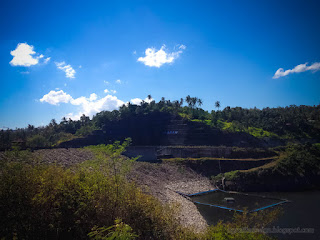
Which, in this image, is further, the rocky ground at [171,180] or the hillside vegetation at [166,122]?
the hillside vegetation at [166,122]

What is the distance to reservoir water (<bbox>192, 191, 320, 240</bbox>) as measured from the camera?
695 inches

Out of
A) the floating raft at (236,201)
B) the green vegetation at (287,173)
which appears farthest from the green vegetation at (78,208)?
the green vegetation at (287,173)

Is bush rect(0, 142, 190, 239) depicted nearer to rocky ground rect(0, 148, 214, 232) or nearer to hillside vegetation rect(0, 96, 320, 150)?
rocky ground rect(0, 148, 214, 232)

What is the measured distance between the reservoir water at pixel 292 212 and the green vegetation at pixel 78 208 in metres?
12.0

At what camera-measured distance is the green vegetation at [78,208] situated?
7469mm

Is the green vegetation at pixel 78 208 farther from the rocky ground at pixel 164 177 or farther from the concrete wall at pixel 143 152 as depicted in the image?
the concrete wall at pixel 143 152

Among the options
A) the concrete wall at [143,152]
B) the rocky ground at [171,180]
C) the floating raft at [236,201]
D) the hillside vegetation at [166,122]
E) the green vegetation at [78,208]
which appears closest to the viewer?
the green vegetation at [78,208]

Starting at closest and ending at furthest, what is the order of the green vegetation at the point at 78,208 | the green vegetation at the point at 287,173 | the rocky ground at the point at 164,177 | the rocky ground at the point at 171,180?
the green vegetation at the point at 78,208, the rocky ground at the point at 171,180, the rocky ground at the point at 164,177, the green vegetation at the point at 287,173

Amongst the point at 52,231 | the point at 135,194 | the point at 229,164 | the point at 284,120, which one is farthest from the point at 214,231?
the point at 284,120

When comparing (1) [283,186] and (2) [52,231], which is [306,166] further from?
(2) [52,231]

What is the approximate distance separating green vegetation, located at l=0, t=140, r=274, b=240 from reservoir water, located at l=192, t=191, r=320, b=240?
12.0 meters

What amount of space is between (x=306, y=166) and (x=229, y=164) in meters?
13.6

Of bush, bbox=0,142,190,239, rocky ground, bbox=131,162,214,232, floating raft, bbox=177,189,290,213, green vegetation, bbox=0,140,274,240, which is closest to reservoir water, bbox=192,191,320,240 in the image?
floating raft, bbox=177,189,290,213

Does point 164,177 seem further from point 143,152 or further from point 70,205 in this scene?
point 70,205
